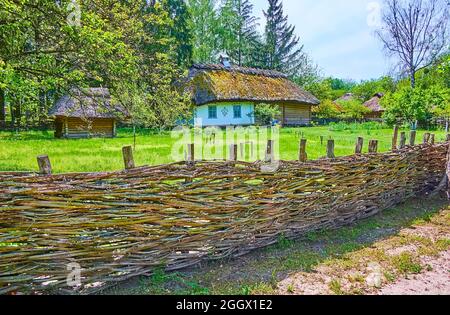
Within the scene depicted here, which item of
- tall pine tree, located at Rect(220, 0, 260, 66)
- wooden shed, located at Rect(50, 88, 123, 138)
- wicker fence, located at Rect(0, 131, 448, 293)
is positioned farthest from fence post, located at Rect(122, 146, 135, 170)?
tall pine tree, located at Rect(220, 0, 260, 66)

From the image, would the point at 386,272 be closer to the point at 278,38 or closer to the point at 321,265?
the point at 321,265

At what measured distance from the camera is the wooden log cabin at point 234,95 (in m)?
26.8

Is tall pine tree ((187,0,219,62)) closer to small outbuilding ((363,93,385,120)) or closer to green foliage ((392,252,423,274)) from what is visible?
small outbuilding ((363,93,385,120))

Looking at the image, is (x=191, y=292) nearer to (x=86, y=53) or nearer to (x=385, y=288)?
(x=385, y=288)

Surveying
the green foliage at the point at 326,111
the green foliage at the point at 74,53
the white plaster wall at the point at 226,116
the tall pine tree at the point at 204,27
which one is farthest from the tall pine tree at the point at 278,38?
the green foliage at the point at 74,53

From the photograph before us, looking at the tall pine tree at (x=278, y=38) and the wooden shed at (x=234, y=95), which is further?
the tall pine tree at (x=278, y=38)

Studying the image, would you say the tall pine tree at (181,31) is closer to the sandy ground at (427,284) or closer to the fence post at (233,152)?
the fence post at (233,152)

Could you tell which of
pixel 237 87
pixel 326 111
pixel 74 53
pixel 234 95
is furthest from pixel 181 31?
pixel 74 53

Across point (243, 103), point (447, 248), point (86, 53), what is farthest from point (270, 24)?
point (447, 248)

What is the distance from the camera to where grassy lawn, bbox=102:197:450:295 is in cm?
299

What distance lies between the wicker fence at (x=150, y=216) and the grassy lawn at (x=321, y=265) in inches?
4.9

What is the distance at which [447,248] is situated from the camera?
396 cm

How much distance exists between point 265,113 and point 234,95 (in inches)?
113

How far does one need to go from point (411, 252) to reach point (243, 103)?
81.6ft
